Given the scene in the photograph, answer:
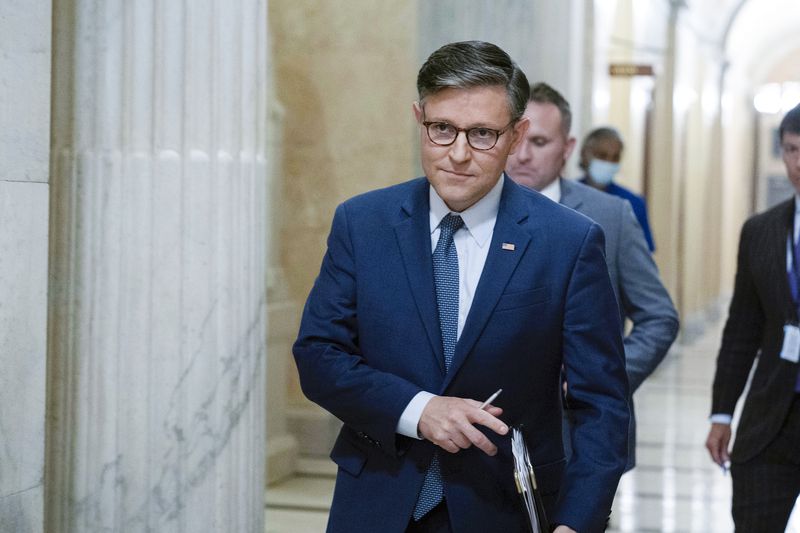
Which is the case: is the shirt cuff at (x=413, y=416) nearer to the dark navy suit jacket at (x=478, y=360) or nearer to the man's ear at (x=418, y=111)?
the dark navy suit jacket at (x=478, y=360)

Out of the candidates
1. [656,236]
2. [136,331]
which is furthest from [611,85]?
[136,331]

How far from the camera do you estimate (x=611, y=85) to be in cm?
1588

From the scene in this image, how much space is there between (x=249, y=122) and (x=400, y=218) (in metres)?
1.03

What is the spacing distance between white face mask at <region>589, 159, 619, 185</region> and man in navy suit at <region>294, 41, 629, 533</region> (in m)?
5.78

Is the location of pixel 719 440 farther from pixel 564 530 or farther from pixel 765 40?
pixel 765 40

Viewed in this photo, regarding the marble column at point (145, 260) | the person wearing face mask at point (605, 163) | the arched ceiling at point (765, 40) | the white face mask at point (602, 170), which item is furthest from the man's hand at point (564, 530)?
the arched ceiling at point (765, 40)

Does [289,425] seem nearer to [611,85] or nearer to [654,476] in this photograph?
[654,476]

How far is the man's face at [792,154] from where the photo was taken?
4.04 metres

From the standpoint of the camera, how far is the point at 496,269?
2617 millimetres

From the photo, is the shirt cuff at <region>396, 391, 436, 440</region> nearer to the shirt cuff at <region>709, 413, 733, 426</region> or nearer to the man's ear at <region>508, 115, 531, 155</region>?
the man's ear at <region>508, 115, 531, 155</region>

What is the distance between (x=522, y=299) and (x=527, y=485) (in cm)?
39

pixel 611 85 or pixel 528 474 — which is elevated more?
pixel 611 85

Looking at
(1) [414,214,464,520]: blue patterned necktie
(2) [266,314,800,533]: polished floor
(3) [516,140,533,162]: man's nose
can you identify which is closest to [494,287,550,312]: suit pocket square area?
(1) [414,214,464,520]: blue patterned necktie

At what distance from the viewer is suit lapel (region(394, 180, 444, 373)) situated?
2.60 meters
